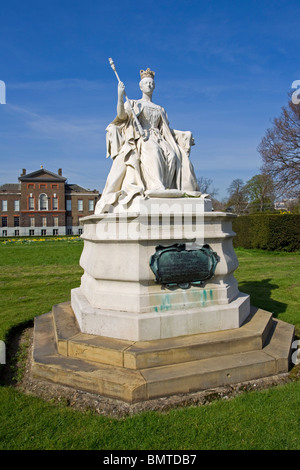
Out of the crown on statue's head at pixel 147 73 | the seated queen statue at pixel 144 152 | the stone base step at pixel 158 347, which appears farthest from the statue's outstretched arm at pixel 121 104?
the stone base step at pixel 158 347

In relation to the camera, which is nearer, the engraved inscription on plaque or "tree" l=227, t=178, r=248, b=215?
the engraved inscription on plaque

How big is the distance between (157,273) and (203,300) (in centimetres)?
70

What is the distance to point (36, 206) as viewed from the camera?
56.0 meters

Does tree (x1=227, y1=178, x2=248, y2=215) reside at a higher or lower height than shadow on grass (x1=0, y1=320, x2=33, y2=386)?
higher

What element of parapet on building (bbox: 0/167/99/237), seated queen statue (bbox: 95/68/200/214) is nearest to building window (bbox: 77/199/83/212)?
parapet on building (bbox: 0/167/99/237)

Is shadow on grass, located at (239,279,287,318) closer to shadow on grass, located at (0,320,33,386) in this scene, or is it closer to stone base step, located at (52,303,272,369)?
stone base step, located at (52,303,272,369)

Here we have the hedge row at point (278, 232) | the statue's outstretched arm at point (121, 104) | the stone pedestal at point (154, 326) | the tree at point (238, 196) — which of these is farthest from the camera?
the tree at point (238, 196)

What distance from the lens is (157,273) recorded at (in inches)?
140

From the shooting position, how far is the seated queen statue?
4.38 meters

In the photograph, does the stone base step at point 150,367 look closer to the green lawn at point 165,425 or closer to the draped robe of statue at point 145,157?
the green lawn at point 165,425

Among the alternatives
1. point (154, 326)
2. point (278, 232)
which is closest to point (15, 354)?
point (154, 326)

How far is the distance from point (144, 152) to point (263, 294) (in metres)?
4.39

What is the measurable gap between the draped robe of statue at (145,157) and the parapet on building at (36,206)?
5274cm

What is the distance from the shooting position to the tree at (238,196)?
1948 inches
